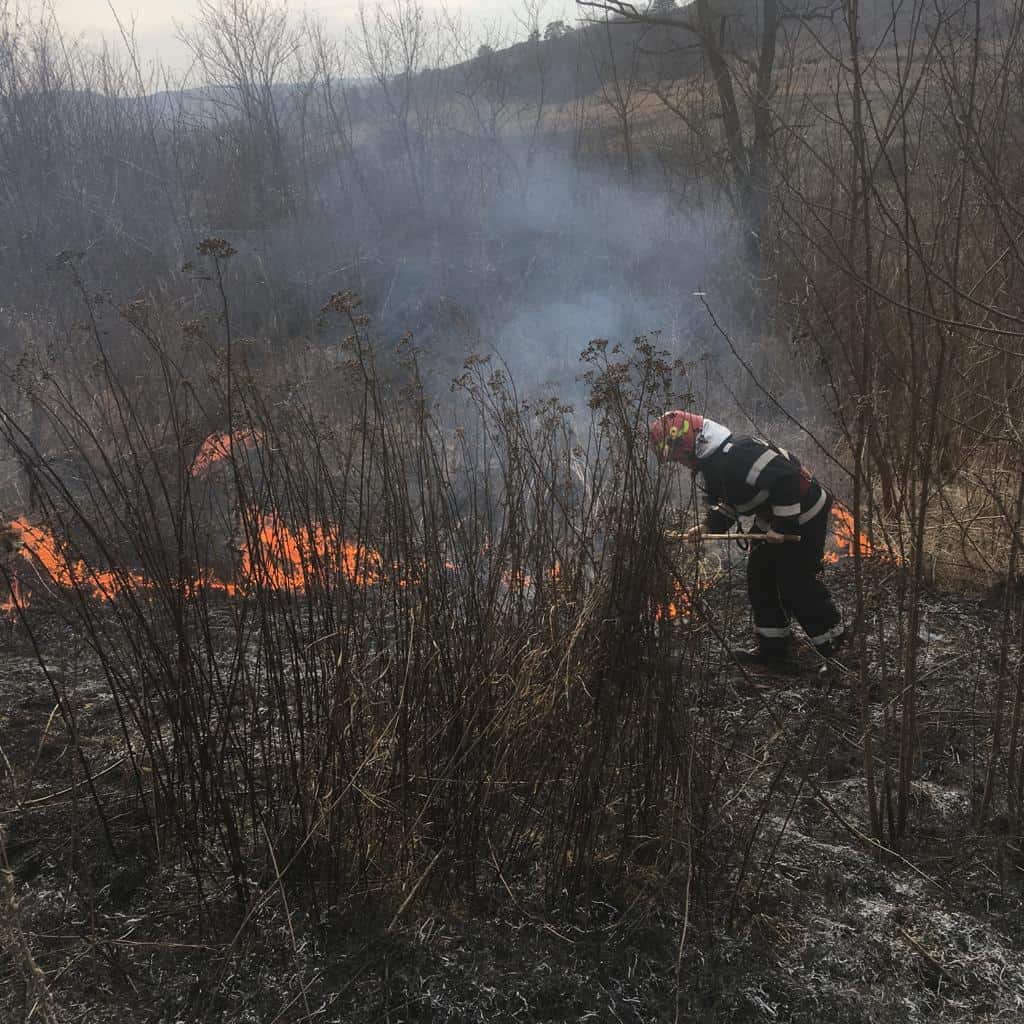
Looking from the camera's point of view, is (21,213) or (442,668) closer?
(442,668)

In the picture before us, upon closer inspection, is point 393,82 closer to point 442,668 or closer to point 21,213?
point 21,213

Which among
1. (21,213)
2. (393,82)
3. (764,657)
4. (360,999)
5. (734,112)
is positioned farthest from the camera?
(393,82)

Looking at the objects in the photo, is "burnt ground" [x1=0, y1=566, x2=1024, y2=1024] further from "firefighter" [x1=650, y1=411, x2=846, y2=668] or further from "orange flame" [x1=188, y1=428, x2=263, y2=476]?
"firefighter" [x1=650, y1=411, x2=846, y2=668]

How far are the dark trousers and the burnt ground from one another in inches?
86.1

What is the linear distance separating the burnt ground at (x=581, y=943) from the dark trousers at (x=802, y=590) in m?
2.19

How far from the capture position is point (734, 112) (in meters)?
12.8

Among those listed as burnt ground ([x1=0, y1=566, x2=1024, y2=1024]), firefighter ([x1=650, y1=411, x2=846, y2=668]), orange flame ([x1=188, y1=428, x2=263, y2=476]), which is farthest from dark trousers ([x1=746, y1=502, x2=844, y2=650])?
orange flame ([x1=188, y1=428, x2=263, y2=476])

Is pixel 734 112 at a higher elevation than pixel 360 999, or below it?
higher

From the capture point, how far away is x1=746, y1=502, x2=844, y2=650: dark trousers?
561cm

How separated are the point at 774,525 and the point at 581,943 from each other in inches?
126

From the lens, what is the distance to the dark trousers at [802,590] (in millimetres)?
5605

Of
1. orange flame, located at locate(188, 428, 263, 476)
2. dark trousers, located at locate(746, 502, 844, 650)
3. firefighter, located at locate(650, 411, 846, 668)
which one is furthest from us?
dark trousers, located at locate(746, 502, 844, 650)

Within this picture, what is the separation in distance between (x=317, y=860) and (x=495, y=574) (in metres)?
1.06

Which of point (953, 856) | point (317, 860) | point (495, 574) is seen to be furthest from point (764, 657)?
point (317, 860)
